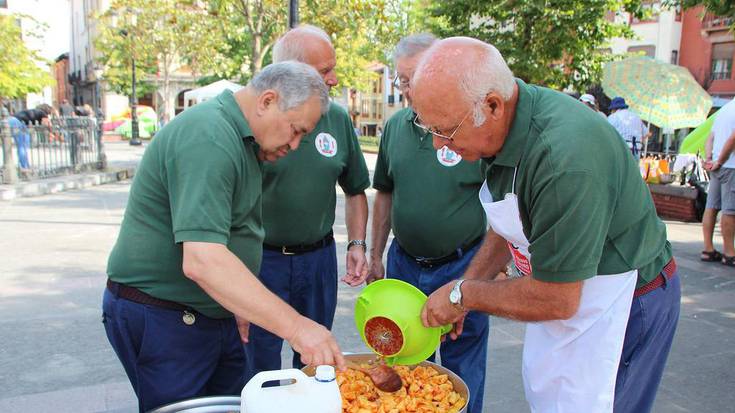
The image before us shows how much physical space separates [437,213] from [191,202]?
1.40m

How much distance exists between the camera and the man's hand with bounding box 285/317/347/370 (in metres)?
1.71

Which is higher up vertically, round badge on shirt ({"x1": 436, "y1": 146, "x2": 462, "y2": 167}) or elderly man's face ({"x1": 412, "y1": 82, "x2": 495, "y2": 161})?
elderly man's face ({"x1": 412, "y1": 82, "x2": 495, "y2": 161})

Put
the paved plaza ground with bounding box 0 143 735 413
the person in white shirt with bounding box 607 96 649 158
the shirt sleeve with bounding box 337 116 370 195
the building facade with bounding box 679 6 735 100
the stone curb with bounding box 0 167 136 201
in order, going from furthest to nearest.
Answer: the building facade with bounding box 679 6 735 100, the stone curb with bounding box 0 167 136 201, the person in white shirt with bounding box 607 96 649 158, the paved plaza ground with bounding box 0 143 735 413, the shirt sleeve with bounding box 337 116 370 195

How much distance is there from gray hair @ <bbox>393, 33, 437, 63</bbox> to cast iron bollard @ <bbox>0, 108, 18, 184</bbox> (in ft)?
36.4

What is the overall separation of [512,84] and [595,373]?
0.90 metres

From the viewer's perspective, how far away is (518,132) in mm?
1651

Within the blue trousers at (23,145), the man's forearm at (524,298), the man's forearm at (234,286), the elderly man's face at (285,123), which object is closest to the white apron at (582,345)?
the man's forearm at (524,298)

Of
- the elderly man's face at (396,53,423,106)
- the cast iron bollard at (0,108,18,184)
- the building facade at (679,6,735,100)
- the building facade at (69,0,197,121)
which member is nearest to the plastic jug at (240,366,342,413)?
the elderly man's face at (396,53,423,106)

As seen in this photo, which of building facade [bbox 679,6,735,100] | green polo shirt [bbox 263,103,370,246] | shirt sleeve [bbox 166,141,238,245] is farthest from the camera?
building facade [bbox 679,6,735,100]

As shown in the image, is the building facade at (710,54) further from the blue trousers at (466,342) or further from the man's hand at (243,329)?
the man's hand at (243,329)

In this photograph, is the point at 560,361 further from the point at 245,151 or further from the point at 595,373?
the point at 245,151

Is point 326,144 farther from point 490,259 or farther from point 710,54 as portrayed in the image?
point 710,54

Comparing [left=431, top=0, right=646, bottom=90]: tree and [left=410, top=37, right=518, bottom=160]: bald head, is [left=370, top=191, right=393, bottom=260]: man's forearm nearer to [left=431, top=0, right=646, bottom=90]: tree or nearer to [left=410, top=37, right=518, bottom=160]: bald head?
[left=410, top=37, right=518, bottom=160]: bald head

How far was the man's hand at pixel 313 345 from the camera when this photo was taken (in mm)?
1709
